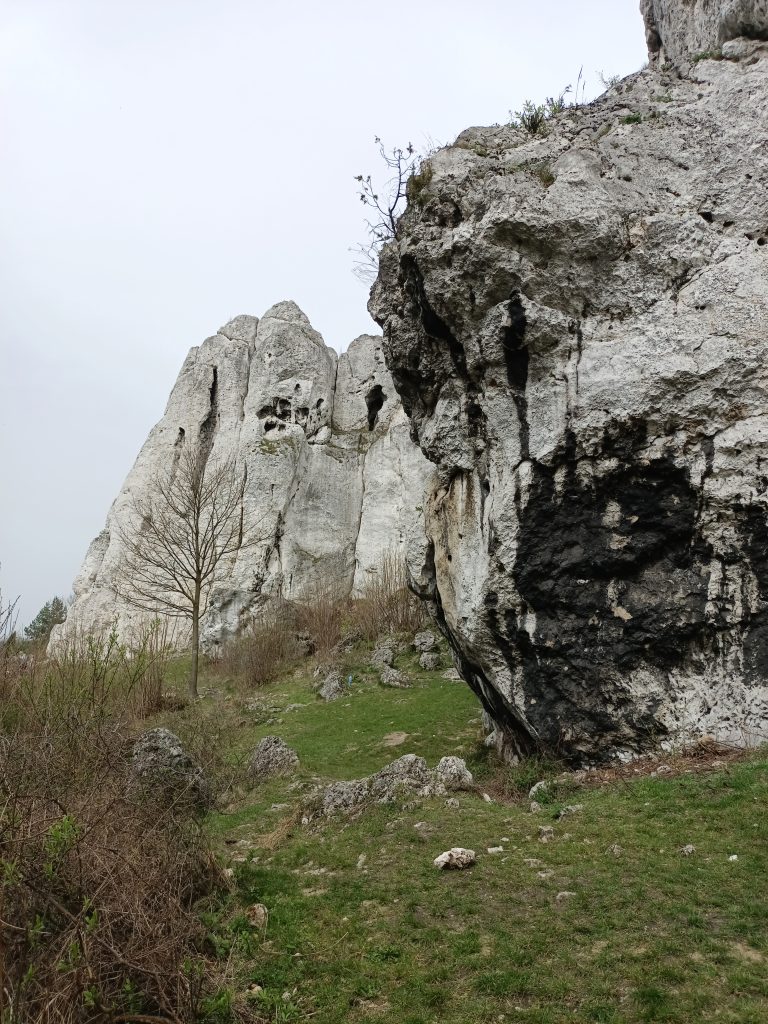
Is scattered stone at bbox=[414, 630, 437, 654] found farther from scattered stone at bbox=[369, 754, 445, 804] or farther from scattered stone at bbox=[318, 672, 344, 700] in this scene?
scattered stone at bbox=[369, 754, 445, 804]

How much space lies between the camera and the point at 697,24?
1177 centimetres

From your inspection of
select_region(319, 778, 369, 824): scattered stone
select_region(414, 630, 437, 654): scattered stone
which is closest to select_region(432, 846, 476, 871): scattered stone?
select_region(319, 778, 369, 824): scattered stone

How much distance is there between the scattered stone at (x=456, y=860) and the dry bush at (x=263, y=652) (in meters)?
14.6

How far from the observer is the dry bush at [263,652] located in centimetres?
2003

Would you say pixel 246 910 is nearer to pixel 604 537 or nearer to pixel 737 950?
pixel 737 950

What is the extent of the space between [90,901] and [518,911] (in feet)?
9.74

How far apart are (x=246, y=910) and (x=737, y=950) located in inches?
136

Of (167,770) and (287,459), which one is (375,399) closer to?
(287,459)

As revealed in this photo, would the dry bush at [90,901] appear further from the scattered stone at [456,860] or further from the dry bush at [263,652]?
the dry bush at [263,652]

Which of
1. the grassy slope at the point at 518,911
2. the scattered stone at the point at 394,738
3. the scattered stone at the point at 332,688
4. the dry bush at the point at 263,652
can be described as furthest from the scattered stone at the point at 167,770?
the dry bush at the point at 263,652

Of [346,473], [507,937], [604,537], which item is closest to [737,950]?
[507,937]

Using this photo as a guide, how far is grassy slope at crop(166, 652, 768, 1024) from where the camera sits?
396 cm

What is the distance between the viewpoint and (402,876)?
228 inches

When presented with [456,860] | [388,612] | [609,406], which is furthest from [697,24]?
[388,612]
